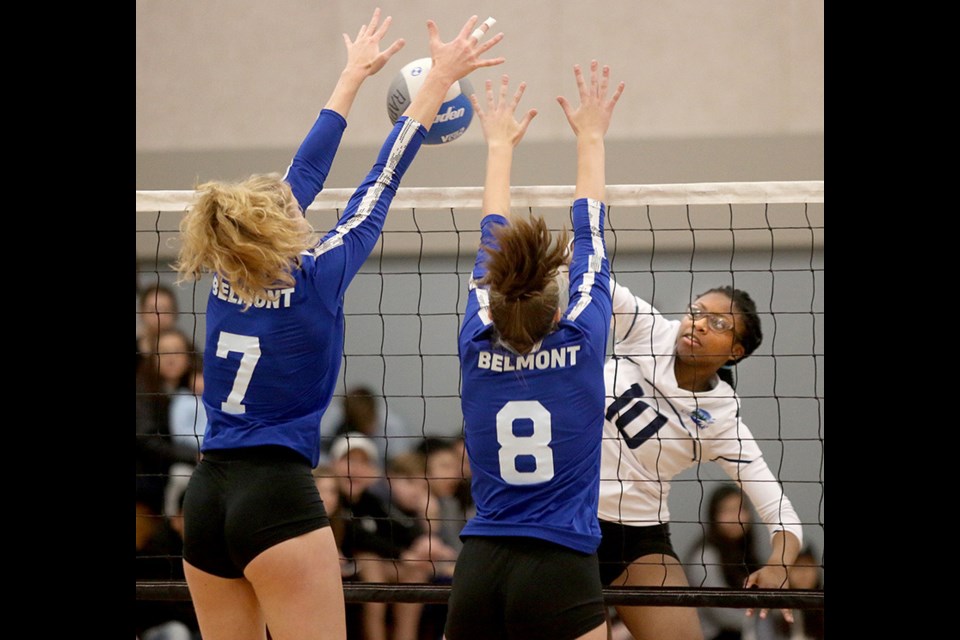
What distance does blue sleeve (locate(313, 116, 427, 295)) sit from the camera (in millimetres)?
3027

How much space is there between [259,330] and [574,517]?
102 centimetres

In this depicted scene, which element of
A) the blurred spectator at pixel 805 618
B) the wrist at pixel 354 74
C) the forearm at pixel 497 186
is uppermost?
the wrist at pixel 354 74

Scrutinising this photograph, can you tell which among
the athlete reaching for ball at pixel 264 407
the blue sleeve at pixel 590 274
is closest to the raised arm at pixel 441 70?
the athlete reaching for ball at pixel 264 407

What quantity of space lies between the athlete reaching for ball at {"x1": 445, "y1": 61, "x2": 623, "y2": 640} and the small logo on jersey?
1267mm

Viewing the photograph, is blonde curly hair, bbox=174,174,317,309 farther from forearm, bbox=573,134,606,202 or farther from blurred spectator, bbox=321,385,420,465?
blurred spectator, bbox=321,385,420,465

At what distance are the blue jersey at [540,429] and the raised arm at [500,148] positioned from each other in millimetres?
514

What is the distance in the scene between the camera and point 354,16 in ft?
23.3

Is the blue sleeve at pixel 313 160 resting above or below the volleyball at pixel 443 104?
below

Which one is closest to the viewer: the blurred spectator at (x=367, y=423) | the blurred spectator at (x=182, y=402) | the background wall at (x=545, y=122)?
the blurred spectator at (x=182, y=402)

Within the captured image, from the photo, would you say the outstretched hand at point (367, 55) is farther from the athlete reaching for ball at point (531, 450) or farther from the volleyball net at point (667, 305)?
the volleyball net at point (667, 305)

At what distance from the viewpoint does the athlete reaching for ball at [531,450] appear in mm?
2721
